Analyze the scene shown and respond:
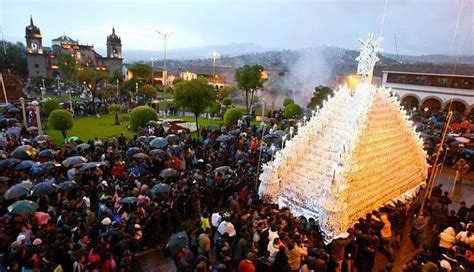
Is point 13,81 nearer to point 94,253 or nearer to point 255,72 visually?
point 255,72

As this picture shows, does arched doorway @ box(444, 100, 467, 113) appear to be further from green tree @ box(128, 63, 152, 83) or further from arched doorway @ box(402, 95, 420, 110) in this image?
green tree @ box(128, 63, 152, 83)

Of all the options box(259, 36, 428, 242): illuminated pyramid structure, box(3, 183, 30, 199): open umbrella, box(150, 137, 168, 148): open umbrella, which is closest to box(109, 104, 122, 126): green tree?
box(150, 137, 168, 148): open umbrella

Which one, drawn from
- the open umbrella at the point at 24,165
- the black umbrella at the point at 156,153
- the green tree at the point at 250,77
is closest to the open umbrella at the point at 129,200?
the black umbrella at the point at 156,153

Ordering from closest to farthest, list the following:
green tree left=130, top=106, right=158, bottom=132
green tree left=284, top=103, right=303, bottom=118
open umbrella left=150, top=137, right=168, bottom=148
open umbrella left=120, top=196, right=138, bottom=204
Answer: open umbrella left=120, top=196, right=138, bottom=204 < open umbrella left=150, top=137, right=168, bottom=148 < green tree left=130, top=106, right=158, bottom=132 < green tree left=284, top=103, right=303, bottom=118

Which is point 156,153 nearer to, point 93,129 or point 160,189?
point 160,189

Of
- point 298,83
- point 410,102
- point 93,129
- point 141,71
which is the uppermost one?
point 141,71

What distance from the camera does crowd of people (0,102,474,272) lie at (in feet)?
24.7

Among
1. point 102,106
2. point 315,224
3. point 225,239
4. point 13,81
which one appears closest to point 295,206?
point 315,224

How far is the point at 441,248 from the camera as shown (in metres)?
9.36

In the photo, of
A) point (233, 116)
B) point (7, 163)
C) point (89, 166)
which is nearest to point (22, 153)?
point (7, 163)

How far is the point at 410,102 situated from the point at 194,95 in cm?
2990

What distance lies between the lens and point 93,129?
27438mm

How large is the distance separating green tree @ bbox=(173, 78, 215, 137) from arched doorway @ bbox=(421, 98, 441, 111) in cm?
2829

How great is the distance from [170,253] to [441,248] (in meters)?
7.48
